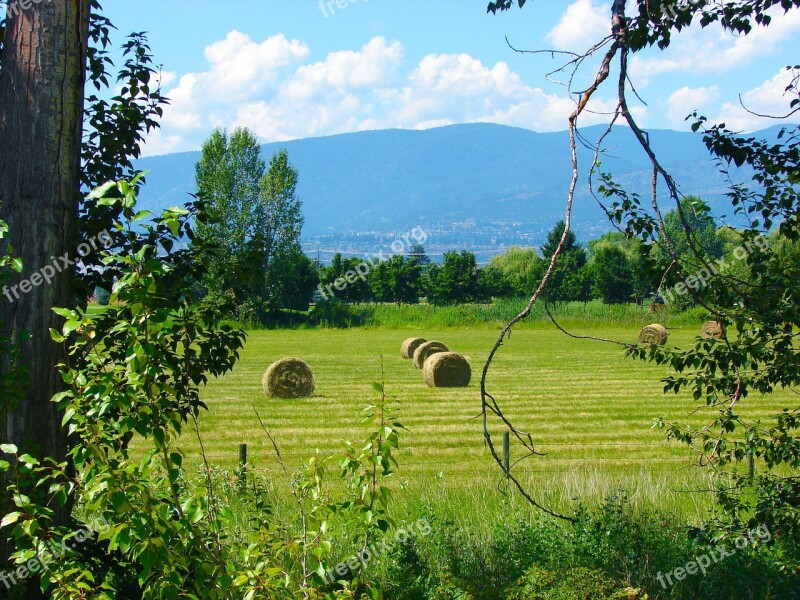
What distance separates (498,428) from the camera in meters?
18.0

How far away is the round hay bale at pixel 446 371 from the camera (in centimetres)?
2589

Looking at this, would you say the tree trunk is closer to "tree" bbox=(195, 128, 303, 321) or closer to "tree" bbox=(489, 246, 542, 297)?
"tree" bbox=(195, 128, 303, 321)

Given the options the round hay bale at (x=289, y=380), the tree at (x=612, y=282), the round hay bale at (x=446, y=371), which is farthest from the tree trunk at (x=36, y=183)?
the tree at (x=612, y=282)

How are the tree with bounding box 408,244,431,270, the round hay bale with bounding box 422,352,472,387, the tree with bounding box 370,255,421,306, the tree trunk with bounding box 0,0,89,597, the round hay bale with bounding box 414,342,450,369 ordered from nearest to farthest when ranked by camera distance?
the tree trunk with bounding box 0,0,89,597
the round hay bale with bounding box 422,352,472,387
the round hay bale with bounding box 414,342,450,369
the tree with bounding box 370,255,421,306
the tree with bounding box 408,244,431,270

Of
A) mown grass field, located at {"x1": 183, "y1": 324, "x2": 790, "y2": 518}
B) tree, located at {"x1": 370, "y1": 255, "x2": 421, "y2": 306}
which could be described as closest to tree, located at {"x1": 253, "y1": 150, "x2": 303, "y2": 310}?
tree, located at {"x1": 370, "y1": 255, "x2": 421, "y2": 306}

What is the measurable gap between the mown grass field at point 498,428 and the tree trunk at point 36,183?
1955 mm

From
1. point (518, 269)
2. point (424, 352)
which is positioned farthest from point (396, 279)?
point (424, 352)

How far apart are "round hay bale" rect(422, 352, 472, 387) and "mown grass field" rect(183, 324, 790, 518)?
434 millimetres

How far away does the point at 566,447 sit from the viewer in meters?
15.2

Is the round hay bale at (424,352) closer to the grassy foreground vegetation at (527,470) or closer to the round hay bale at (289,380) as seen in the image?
the grassy foreground vegetation at (527,470)

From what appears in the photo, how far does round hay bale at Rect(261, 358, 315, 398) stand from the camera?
23250 millimetres

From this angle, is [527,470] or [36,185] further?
[527,470]

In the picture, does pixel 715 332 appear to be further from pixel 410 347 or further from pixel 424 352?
pixel 410 347

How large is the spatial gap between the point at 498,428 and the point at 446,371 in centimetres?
812
